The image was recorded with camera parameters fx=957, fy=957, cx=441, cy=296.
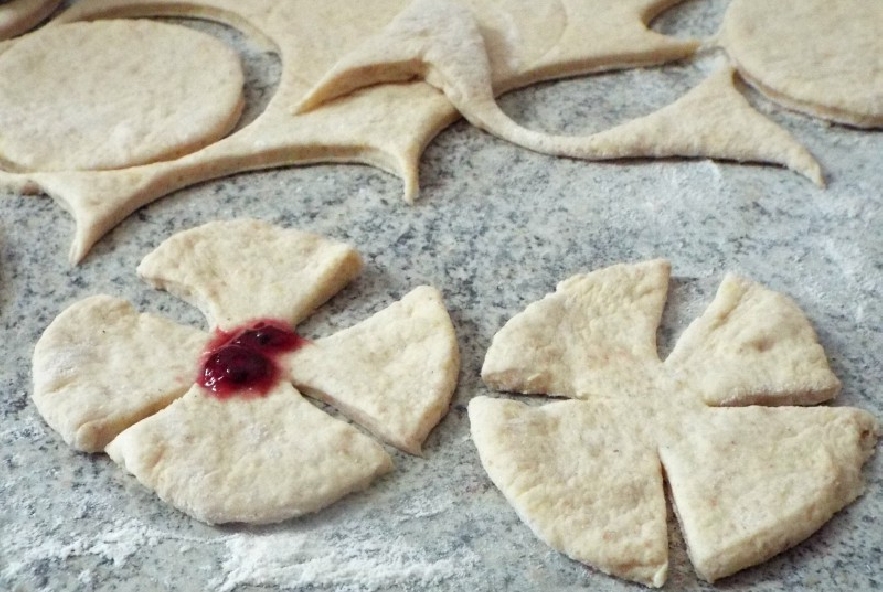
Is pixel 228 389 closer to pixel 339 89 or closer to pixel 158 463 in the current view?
pixel 158 463

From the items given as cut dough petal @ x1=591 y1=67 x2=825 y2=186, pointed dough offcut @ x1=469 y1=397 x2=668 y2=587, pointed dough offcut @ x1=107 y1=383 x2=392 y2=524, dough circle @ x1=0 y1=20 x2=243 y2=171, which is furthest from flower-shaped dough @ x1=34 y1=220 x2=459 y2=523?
cut dough petal @ x1=591 y1=67 x2=825 y2=186

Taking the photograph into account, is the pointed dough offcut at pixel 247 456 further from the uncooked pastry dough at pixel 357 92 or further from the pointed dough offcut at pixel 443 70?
the pointed dough offcut at pixel 443 70

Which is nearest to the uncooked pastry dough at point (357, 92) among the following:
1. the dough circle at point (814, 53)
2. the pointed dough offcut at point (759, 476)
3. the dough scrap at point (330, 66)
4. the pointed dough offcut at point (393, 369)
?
the dough scrap at point (330, 66)

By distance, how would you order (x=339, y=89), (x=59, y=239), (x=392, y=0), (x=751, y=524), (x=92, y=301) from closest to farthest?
(x=751, y=524)
(x=92, y=301)
(x=59, y=239)
(x=339, y=89)
(x=392, y=0)

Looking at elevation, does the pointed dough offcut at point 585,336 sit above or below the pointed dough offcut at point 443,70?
below

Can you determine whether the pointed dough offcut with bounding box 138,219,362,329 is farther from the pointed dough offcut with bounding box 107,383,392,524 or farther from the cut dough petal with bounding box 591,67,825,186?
the cut dough petal with bounding box 591,67,825,186

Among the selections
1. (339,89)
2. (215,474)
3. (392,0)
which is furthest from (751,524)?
(392,0)

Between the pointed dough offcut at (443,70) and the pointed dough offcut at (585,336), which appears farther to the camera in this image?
the pointed dough offcut at (443,70)
